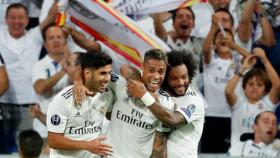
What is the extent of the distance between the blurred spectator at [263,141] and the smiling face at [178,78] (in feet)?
10.3

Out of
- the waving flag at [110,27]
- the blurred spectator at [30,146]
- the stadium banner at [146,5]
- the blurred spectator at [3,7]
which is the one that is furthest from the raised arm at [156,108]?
the blurred spectator at [3,7]

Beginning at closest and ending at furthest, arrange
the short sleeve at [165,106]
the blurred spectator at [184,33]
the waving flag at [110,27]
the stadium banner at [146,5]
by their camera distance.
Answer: the short sleeve at [165,106]
the waving flag at [110,27]
the stadium banner at [146,5]
the blurred spectator at [184,33]

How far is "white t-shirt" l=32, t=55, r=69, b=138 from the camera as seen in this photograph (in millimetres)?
9906

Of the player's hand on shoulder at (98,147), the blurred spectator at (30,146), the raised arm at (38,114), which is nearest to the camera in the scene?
the player's hand on shoulder at (98,147)

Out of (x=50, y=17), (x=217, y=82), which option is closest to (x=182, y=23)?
(x=217, y=82)

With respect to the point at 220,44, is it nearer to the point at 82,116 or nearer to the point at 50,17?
the point at 50,17

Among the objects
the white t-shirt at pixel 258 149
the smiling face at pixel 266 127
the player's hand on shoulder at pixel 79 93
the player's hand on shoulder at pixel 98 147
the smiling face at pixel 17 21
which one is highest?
the smiling face at pixel 17 21

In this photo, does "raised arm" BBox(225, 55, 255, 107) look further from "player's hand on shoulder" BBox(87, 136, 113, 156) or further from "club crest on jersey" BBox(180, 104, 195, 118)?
"player's hand on shoulder" BBox(87, 136, 113, 156)

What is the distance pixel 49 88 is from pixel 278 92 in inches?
105

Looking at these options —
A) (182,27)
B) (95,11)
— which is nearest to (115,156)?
(95,11)

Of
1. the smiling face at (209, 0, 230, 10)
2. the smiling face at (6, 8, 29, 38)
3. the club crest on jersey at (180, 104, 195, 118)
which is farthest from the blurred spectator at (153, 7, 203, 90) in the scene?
the club crest on jersey at (180, 104, 195, 118)

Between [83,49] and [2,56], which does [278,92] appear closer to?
[83,49]

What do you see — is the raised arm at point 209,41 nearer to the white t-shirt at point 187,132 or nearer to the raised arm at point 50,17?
the raised arm at point 50,17

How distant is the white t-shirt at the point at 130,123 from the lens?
734cm
